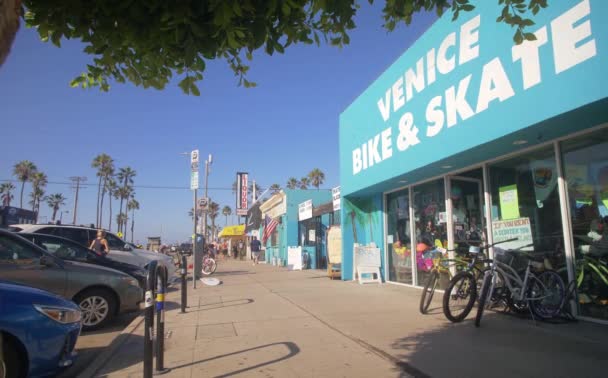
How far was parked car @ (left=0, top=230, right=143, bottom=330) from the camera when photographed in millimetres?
6961

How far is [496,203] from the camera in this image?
28.9ft

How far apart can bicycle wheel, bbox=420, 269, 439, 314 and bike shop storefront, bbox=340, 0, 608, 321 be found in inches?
68.8

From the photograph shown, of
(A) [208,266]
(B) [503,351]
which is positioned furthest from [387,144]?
(A) [208,266]

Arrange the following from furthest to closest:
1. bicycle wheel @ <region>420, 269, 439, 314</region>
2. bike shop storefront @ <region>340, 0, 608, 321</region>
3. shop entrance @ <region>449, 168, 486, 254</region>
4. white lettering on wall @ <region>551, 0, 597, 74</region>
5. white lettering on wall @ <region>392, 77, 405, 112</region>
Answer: white lettering on wall @ <region>392, 77, 405, 112</region>
shop entrance @ <region>449, 168, 486, 254</region>
bicycle wheel @ <region>420, 269, 439, 314</region>
bike shop storefront @ <region>340, 0, 608, 321</region>
white lettering on wall @ <region>551, 0, 597, 74</region>

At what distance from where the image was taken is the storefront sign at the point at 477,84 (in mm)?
5742

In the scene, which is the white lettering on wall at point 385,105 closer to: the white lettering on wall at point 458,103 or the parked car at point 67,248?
the white lettering on wall at point 458,103

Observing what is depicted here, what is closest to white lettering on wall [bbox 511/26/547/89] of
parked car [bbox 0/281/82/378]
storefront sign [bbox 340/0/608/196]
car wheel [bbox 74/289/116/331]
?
storefront sign [bbox 340/0/608/196]

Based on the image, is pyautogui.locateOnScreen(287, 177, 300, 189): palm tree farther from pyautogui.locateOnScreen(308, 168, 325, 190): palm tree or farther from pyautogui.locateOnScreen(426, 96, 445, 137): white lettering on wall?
pyautogui.locateOnScreen(426, 96, 445, 137): white lettering on wall

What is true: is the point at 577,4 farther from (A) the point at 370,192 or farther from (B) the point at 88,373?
(A) the point at 370,192

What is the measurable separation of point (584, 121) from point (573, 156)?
90cm

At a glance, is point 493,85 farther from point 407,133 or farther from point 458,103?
point 407,133

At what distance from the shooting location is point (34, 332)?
4234 mm

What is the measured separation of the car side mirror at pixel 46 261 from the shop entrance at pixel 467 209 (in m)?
7.33

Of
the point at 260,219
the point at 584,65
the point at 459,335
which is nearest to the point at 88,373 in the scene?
the point at 459,335
